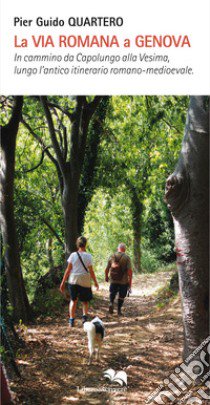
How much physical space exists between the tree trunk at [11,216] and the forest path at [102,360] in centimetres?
74

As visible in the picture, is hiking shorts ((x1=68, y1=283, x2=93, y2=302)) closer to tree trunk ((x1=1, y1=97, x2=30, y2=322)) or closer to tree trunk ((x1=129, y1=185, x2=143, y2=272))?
tree trunk ((x1=1, y1=97, x2=30, y2=322))

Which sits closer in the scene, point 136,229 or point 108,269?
point 108,269

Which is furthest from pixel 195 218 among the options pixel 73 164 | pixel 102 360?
pixel 73 164

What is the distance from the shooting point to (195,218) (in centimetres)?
523

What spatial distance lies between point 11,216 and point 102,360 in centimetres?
385

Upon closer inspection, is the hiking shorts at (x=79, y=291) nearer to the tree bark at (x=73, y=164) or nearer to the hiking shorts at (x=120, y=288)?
the hiking shorts at (x=120, y=288)

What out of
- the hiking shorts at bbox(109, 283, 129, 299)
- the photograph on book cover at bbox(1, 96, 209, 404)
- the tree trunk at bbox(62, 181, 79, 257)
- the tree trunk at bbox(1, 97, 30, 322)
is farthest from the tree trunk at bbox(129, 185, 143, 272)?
the tree trunk at bbox(1, 97, 30, 322)

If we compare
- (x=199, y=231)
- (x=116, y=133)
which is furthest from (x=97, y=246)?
(x=199, y=231)

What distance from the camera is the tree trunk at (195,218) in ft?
17.1

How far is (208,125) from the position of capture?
5180mm

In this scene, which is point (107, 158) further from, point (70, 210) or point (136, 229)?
point (136, 229)

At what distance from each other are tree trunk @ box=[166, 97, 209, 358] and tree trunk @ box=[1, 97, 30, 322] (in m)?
4.59

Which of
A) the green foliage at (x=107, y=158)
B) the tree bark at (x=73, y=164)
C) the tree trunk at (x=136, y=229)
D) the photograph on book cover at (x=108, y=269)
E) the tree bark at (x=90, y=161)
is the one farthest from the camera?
the tree trunk at (x=136, y=229)

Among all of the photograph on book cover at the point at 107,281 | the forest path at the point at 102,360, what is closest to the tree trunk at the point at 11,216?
the photograph on book cover at the point at 107,281
